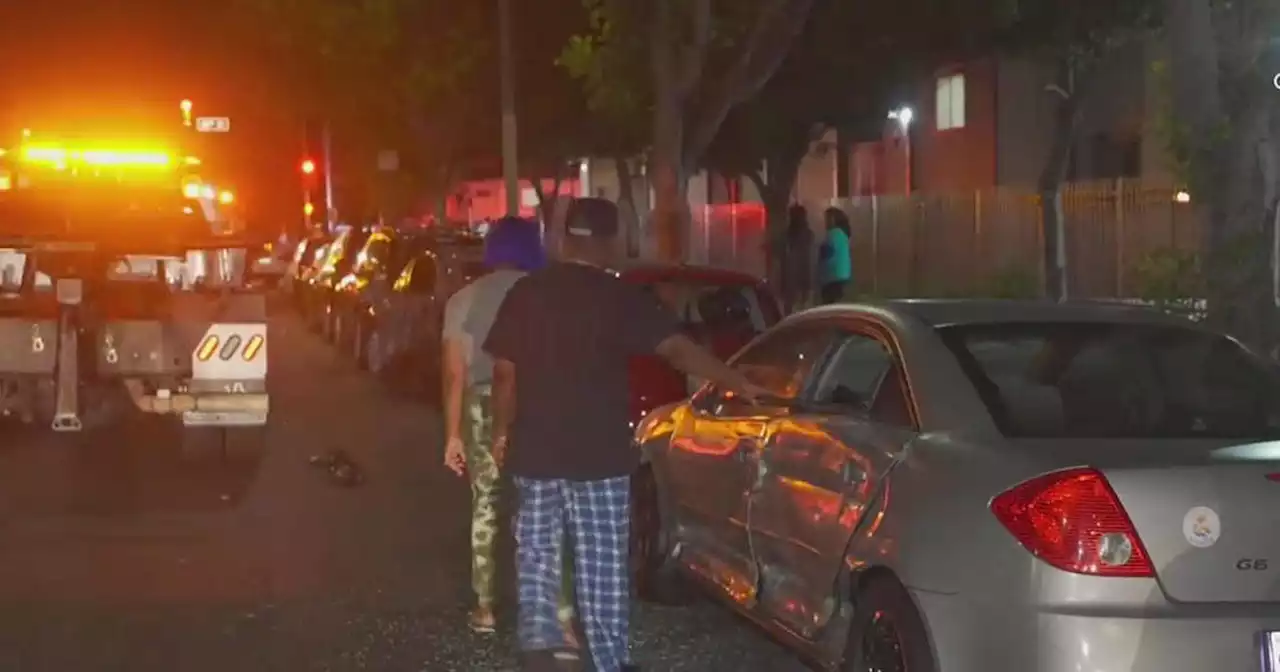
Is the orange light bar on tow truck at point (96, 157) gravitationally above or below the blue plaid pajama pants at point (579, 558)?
above

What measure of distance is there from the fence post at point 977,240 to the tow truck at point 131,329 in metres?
12.9

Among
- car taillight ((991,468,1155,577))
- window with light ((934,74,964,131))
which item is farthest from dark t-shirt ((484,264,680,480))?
window with light ((934,74,964,131))

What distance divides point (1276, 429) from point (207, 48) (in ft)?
89.7

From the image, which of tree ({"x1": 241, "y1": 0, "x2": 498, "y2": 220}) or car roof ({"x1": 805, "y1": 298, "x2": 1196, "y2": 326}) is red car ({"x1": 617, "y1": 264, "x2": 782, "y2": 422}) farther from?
tree ({"x1": 241, "y1": 0, "x2": 498, "y2": 220})

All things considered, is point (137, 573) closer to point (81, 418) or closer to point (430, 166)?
point (81, 418)

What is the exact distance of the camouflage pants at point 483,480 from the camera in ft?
24.2

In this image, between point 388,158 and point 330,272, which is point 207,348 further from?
point 388,158

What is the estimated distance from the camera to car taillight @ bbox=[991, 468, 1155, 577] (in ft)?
16.4

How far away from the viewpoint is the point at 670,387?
33.4ft

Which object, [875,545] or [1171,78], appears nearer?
[875,545]

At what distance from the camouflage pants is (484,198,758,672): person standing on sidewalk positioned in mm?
1042

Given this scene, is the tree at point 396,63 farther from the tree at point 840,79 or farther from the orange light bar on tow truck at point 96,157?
the orange light bar on tow truck at point 96,157

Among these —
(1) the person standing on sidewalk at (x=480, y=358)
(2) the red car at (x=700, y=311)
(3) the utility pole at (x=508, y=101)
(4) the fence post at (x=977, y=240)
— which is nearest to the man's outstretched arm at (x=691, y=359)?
(1) the person standing on sidewalk at (x=480, y=358)

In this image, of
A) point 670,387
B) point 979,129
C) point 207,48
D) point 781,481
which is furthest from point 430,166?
point 781,481
